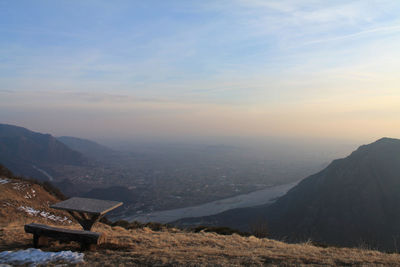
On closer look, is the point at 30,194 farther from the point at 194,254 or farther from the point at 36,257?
the point at 194,254

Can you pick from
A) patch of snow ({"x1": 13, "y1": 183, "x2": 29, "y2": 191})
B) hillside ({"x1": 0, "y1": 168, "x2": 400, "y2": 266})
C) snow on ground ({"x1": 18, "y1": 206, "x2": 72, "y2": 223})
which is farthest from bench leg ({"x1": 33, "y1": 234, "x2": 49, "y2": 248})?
patch of snow ({"x1": 13, "y1": 183, "x2": 29, "y2": 191})

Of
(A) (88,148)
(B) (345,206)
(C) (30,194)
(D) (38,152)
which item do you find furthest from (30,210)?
(A) (88,148)

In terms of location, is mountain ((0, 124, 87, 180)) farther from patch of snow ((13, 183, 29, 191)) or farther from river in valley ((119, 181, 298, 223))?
patch of snow ((13, 183, 29, 191))

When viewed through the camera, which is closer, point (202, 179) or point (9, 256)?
point (9, 256)

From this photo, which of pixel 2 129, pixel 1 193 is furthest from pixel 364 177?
pixel 2 129

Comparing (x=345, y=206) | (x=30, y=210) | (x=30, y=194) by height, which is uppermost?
(x=30, y=194)

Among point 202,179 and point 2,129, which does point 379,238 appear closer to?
point 202,179

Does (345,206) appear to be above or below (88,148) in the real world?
below
